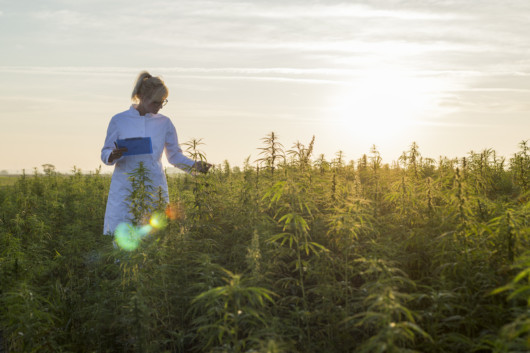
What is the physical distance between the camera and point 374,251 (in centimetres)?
424

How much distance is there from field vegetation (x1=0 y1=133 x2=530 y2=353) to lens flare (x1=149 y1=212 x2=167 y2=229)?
71 millimetres

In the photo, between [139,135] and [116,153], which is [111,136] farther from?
[116,153]

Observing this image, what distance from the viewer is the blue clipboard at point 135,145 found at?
6.56m

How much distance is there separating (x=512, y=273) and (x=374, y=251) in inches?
49.7

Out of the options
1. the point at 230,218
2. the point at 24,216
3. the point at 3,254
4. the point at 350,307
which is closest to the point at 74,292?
the point at 3,254

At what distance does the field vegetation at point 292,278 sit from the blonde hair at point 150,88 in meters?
1.76

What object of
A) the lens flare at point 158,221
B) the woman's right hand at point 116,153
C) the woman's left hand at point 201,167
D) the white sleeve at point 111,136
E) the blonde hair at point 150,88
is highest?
the blonde hair at point 150,88

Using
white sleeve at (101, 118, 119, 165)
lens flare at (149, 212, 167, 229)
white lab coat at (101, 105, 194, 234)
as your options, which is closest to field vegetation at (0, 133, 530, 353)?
lens flare at (149, 212, 167, 229)

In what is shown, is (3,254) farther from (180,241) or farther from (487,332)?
(487,332)

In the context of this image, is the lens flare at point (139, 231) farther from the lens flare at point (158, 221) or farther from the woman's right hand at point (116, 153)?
the woman's right hand at point (116, 153)

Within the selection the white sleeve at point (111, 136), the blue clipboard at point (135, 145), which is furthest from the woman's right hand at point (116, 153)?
the white sleeve at point (111, 136)

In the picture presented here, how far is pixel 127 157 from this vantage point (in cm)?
685

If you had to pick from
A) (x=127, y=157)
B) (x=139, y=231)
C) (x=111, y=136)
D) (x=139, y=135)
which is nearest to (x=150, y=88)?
(x=139, y=135)

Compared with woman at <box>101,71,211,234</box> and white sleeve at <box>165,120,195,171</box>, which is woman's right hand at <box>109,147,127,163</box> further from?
white sleeve at <box>165,120,195,171</box>
